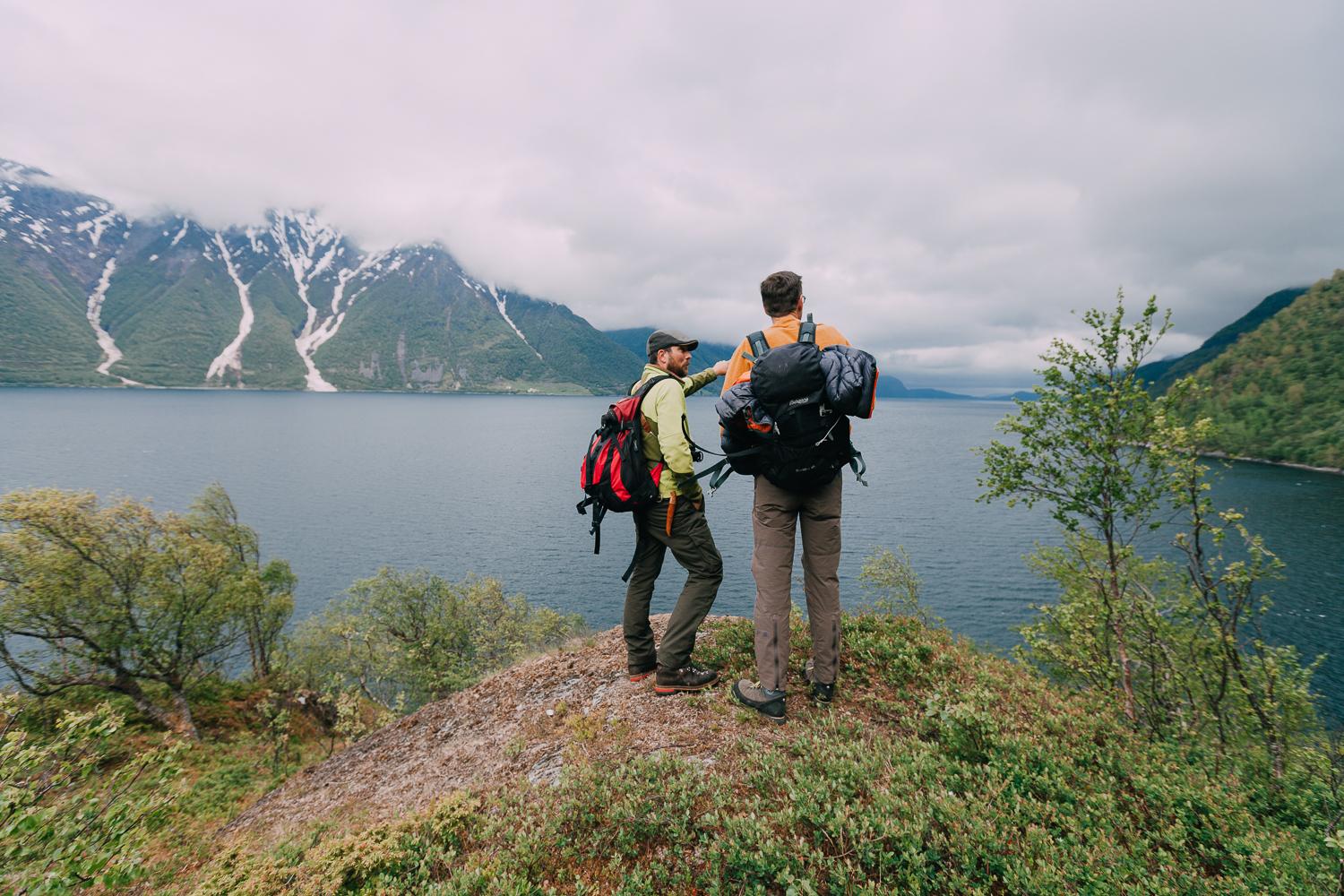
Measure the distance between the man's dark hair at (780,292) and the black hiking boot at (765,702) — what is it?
3.76m

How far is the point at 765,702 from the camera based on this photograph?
5.11 meters

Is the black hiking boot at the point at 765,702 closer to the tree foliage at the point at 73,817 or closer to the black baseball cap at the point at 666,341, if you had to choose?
the black baseball cap at the point at 666,341

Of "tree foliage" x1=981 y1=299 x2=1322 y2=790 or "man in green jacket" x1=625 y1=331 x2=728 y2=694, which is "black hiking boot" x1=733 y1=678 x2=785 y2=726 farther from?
"tree foliage" x1=981 y1=299 x2=1322 y2=790

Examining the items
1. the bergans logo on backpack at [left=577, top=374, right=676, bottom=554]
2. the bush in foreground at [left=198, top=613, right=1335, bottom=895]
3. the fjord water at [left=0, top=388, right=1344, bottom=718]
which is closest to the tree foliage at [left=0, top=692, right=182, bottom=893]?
the bush in foreground at [left=198, top=613, right=1335, bottom=895]

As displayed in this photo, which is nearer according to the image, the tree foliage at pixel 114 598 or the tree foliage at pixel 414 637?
the tree foliage at pixel 114 598

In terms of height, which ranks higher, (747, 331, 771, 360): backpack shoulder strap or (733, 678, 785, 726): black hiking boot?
(747, 331, 771, 360): backpack shoulder strap

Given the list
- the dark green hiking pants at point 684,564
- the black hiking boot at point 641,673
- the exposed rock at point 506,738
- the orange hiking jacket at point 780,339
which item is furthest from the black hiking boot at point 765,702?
the orange hiking jacket at point 780,339

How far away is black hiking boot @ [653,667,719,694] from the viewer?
597cm

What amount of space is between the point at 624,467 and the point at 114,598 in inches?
1120

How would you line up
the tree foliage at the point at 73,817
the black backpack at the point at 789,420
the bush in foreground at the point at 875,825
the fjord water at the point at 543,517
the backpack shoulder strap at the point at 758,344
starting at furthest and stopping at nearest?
the fjord water at the point at 543,517 → the backpack shoulder strap at the point at 758,344 → the black backpack at the point at 789,420 → the tree foliage at the point at 73,817 → the bush in foreground at the point at 875,825

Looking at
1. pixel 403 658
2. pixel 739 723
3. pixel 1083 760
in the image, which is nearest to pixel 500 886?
pixel 739 723

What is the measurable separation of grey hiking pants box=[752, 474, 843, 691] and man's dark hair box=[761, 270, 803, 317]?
5.45 feet

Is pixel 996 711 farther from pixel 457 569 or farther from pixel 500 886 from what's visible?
pixel 457 569

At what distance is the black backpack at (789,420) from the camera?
177 inches
